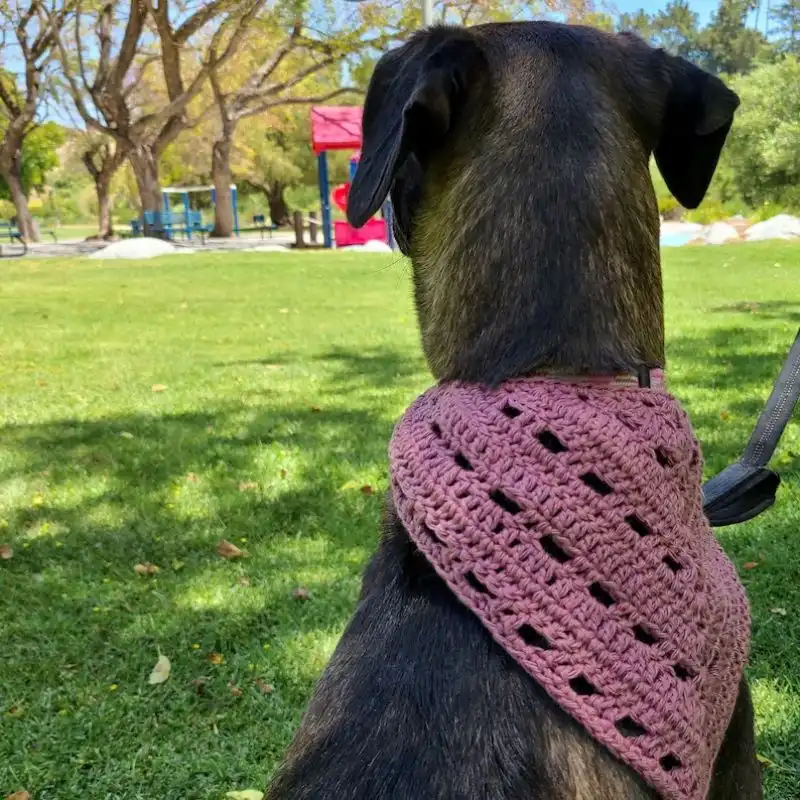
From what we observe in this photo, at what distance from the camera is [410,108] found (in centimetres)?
178

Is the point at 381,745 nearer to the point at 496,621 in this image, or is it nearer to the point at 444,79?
the point at 496,621

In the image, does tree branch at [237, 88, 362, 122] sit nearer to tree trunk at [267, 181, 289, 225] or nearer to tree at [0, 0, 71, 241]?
tree at [0, 0, 71, 241]

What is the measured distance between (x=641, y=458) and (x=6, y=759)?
268 cm

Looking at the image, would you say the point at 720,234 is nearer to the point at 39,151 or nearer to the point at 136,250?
the point at 136,250

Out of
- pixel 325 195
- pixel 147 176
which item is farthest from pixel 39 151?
pixel 325 195

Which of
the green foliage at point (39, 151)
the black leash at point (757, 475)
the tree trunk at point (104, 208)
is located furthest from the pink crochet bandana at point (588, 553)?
the green foliage at point (39, 151)

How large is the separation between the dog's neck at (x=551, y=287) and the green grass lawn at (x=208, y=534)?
0.82 meters

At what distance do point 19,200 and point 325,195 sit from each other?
1714 centimetres

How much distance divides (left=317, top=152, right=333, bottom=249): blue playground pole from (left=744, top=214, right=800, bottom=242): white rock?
1262 centimetres

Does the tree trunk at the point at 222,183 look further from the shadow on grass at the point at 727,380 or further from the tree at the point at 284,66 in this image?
the shadow on grass at the point at 727,380

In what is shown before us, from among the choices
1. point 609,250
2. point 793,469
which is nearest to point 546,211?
point 609,250

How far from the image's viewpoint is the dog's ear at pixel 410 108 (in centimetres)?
178

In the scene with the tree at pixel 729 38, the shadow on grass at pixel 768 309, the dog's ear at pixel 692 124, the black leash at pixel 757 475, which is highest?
the tree at pixel 729 38

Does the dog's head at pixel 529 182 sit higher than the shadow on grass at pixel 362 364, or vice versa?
the dog's head at pixel 529 182
